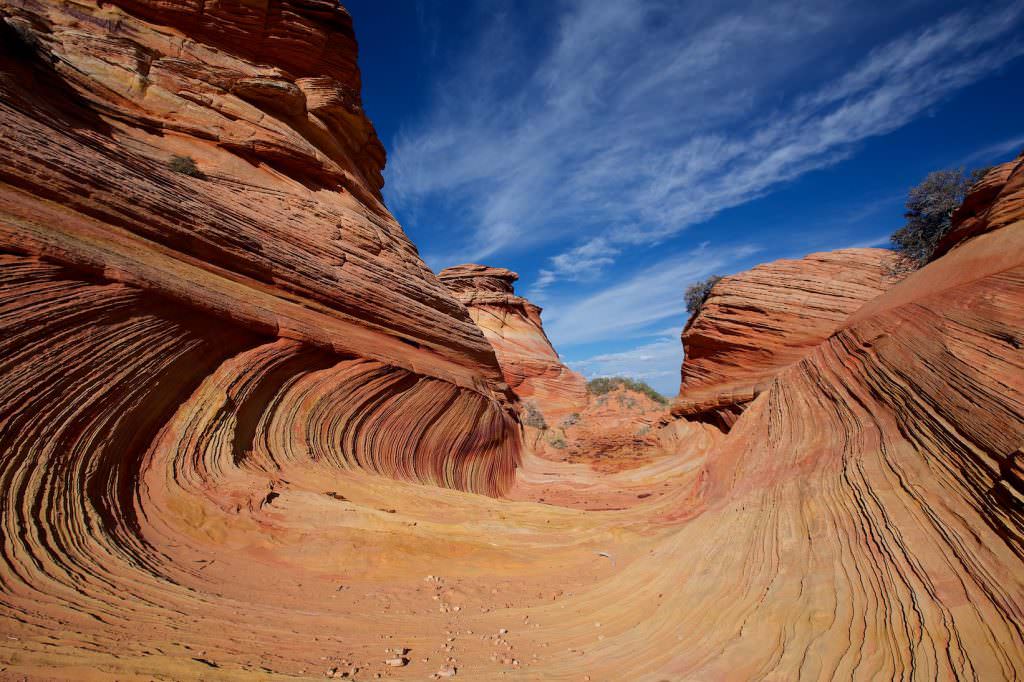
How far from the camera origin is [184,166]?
7.64 meters

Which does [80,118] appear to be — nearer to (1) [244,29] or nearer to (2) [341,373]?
(2) [341,373]

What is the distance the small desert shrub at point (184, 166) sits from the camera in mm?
7570

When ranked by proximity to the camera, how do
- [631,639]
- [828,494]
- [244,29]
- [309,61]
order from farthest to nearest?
[309,61], [244,29], [828,494], [631,639]

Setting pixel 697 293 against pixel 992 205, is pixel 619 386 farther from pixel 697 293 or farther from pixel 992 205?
pixel 992 205

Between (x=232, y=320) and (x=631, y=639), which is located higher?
(x=232, y=320)

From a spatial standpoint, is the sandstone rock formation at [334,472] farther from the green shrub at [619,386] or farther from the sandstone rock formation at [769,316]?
the green shrub at [619,386]

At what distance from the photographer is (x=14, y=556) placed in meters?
2.95

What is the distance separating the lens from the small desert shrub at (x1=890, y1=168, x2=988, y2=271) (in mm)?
11047

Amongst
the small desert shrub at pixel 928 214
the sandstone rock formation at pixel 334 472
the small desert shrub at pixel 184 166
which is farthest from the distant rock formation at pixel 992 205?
the small desert shrub at pixel 184 166

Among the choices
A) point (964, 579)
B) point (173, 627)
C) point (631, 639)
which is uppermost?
point (173, 627)

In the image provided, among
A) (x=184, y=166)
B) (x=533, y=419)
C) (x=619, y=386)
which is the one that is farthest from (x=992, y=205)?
(x=619, y=386)

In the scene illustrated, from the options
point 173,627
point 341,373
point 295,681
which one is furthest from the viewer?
point 341,373

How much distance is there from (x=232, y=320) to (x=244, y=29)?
31.6 ft

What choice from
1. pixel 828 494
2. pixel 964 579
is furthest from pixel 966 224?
pixel 964 579
